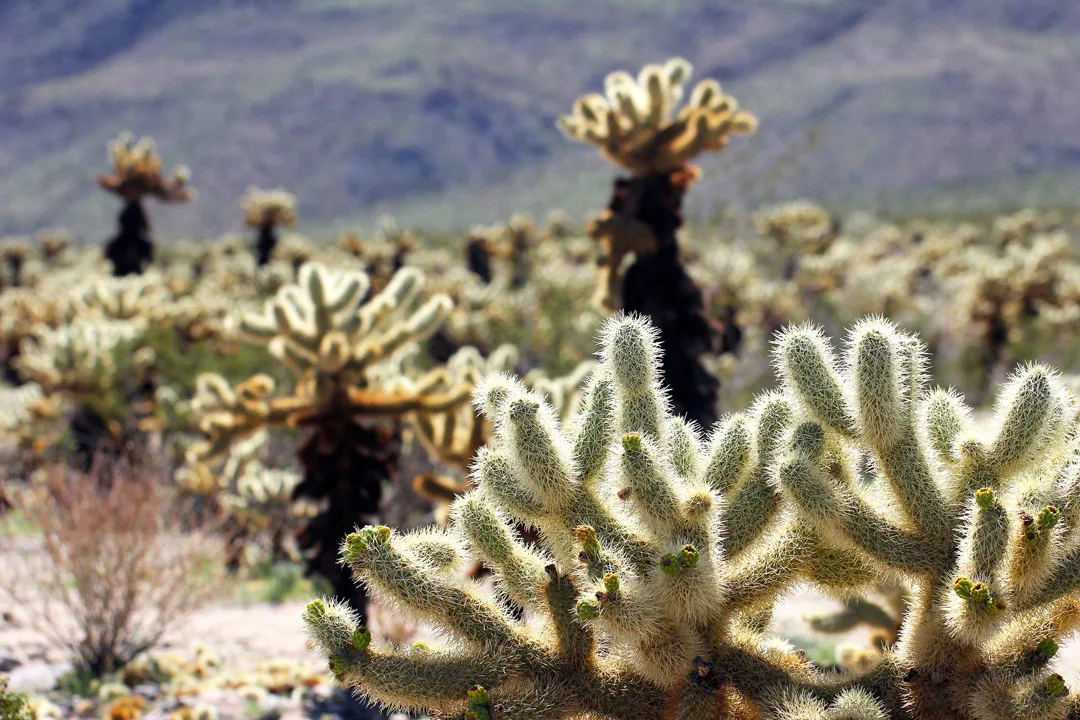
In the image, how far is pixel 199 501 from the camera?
39.8 feet

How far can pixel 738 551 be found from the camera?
3.20 meters

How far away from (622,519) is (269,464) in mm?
10102

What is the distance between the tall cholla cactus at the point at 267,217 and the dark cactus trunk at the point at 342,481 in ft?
71.8

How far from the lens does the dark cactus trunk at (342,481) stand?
6.53 meters

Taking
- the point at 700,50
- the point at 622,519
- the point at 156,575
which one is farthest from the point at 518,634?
the point at 700,50

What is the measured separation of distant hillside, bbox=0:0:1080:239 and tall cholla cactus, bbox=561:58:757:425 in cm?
7037

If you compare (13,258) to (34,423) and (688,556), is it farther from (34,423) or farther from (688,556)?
(688,556)

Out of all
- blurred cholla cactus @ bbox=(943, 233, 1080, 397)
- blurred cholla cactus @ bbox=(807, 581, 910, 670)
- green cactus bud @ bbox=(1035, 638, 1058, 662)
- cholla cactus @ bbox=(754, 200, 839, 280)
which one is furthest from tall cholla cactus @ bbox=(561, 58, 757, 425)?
cholla cactus @ bbox=(754, 200, 839, 280)

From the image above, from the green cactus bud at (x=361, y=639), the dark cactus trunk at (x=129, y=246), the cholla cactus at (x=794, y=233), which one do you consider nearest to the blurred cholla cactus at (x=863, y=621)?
the green cactus bud at (x=361, y=639)

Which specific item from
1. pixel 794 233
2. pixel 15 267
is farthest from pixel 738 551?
pixel 15 267

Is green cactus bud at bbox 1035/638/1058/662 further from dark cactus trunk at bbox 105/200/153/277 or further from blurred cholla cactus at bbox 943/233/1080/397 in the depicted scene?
dark cactus trunk at bbox 105/200/153/277

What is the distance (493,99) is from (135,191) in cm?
14151

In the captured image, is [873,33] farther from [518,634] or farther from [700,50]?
[518,634]

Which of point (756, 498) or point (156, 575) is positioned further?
point (156, 575)
